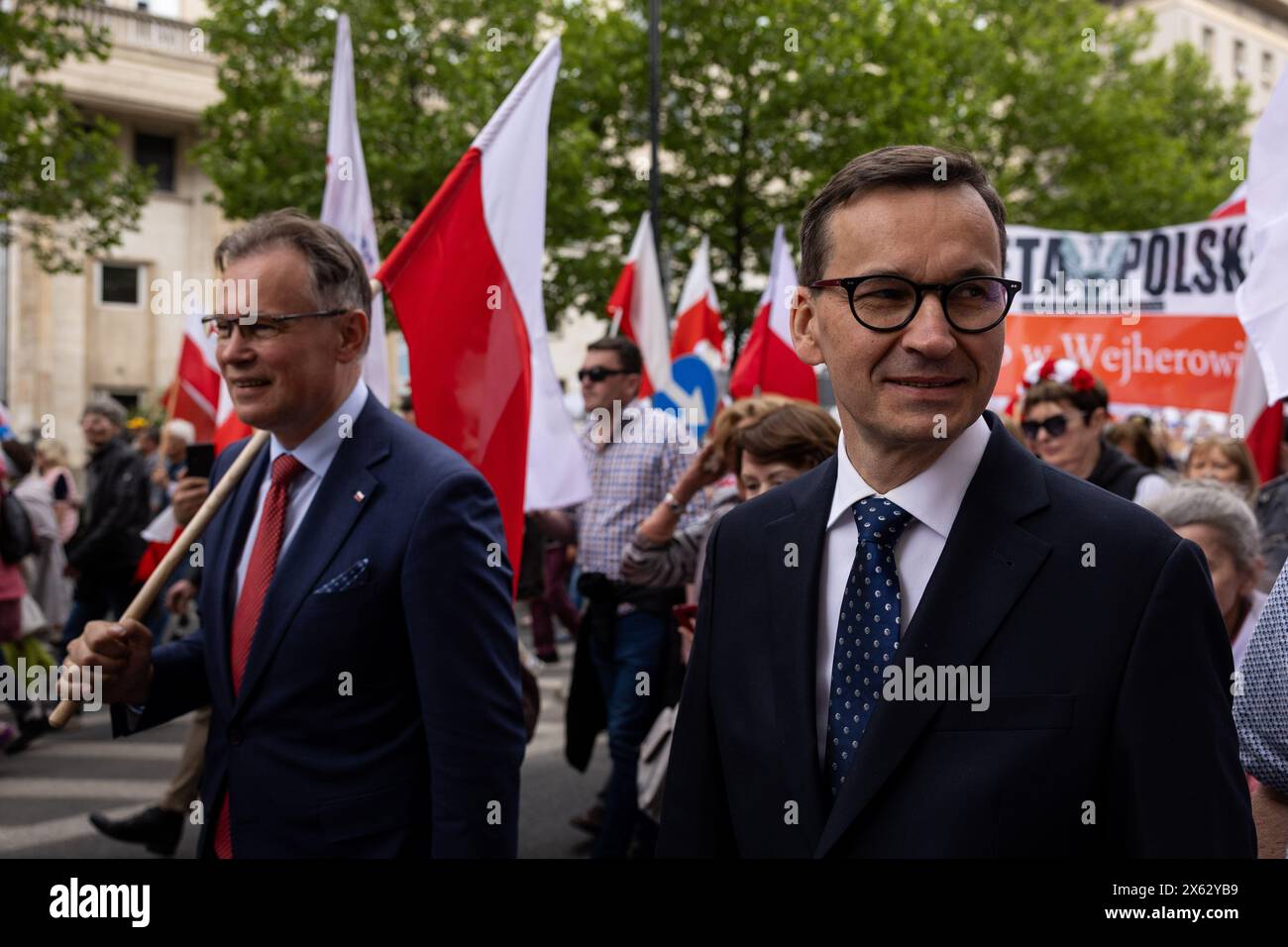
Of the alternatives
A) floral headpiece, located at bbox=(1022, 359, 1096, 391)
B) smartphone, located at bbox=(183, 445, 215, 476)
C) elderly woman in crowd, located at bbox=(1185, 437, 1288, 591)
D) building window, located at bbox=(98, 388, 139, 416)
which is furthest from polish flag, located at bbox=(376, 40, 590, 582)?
building window, located at bbox=(98, 388, 139, 416)

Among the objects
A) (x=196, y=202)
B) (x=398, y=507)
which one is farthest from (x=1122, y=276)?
(x=196, y=202)

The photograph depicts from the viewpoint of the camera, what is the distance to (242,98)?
19.4 m

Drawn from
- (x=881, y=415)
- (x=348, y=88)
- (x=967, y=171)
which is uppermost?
(x=348, y=88)

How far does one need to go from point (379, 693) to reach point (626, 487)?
337 centimetres

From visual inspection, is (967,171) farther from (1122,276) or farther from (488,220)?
(1122,276)

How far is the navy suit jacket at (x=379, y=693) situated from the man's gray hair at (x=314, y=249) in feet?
1.39

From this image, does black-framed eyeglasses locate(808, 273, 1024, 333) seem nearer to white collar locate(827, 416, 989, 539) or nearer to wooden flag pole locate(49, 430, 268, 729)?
white collar locate(827, 416, 989, 539)

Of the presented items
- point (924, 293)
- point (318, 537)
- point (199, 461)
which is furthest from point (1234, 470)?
point (924, 293)

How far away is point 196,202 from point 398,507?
112 ft

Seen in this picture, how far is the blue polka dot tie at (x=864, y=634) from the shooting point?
5.65ft

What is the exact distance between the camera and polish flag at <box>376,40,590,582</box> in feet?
12.7

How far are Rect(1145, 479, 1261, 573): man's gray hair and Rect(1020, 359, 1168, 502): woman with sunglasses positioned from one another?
1805mm

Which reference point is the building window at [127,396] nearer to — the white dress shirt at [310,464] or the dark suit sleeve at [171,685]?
the dark suit sleeve at [171,685]

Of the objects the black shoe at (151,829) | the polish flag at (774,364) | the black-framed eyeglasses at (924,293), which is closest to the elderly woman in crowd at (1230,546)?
the black-framed eyeglasses at (924,293)
